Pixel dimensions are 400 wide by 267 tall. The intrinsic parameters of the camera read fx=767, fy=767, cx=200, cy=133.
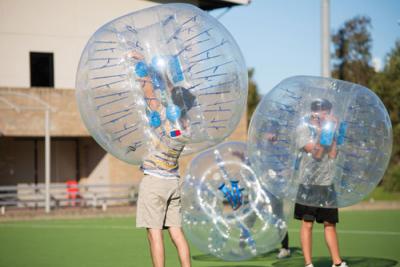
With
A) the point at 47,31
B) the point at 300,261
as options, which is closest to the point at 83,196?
the point at 47,31

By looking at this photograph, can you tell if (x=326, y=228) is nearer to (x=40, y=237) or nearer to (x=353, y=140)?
(x=353, y=140)

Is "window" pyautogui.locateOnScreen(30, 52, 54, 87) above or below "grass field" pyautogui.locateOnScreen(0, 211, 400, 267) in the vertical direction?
above

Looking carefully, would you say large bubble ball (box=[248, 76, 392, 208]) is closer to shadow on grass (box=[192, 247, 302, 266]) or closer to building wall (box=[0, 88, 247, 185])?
shadow on grass (box=[192, 247, 302, 266])

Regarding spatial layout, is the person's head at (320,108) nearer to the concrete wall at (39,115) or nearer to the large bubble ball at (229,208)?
the large bubble ball at (229,208)

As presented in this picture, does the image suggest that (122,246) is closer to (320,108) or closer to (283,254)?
(283,254)

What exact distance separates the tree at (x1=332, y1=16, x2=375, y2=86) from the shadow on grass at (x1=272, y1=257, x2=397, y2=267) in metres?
37.8

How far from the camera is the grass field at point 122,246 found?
9.38 metres

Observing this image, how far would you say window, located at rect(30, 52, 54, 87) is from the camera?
90.1ft

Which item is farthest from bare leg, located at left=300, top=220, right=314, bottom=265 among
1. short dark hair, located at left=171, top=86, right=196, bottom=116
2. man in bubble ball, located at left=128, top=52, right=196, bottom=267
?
short dark hair, located at left=171, top=86, right=196, bottom=116

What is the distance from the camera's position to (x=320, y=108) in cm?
733

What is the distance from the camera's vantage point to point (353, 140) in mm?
7277

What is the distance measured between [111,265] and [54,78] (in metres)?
19.0

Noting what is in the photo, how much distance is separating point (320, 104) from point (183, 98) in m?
1.62

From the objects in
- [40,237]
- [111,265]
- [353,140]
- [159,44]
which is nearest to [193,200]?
[111,265]
